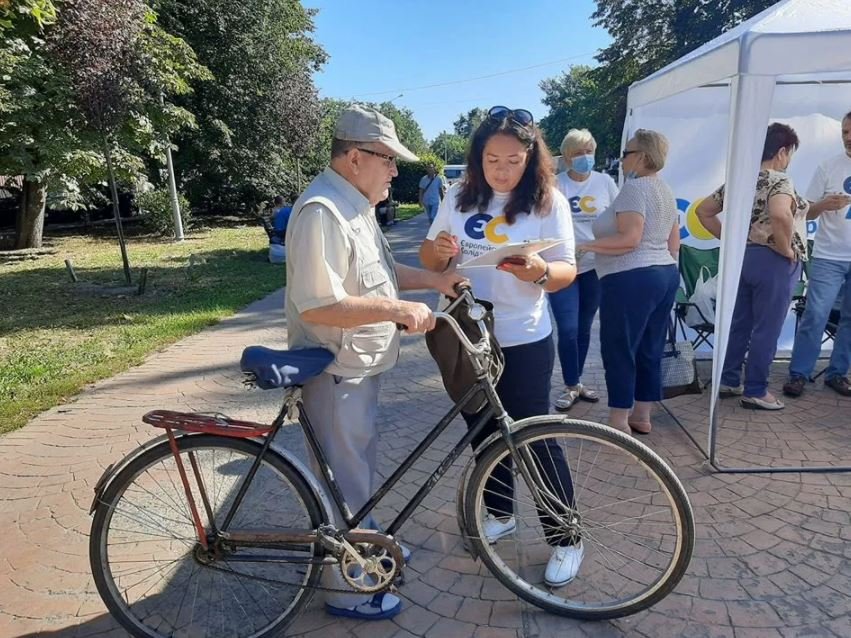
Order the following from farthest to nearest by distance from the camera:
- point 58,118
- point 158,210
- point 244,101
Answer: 1. point 244,101
2. point 158,210
3. point 58,118

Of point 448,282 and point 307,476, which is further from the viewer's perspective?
point 448,282

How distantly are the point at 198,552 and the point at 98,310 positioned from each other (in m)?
6.81

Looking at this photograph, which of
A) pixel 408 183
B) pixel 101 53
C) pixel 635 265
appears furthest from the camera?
pixel 408 183

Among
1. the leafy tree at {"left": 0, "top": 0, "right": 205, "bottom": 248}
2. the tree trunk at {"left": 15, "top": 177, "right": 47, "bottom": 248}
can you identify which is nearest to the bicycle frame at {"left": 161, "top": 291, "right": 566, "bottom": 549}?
the leafy tree at {"left": 0, "top": 0, "right": 205, "bottom": 248}

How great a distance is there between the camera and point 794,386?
442 cm

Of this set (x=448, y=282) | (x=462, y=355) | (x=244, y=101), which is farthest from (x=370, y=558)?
(x=244, y=101)

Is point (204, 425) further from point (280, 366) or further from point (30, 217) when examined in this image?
point (30, 217)

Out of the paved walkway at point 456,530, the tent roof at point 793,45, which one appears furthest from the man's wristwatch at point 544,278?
the tent roof at point 793,45

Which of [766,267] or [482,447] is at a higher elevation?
[766,267]

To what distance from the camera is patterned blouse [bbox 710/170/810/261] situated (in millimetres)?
3789

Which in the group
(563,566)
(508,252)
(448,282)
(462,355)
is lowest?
(563,566)

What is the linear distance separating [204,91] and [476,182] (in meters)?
20.0

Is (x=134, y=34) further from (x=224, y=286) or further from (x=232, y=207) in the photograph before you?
(x=232, y=207)

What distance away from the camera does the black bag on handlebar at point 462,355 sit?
2.12 meters
